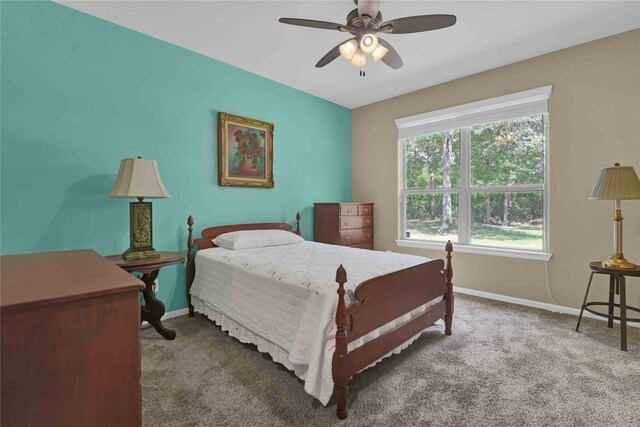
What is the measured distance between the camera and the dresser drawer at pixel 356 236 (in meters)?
4.04

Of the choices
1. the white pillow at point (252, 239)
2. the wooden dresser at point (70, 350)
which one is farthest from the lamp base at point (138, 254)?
the wooden dresser at point (70, 350)

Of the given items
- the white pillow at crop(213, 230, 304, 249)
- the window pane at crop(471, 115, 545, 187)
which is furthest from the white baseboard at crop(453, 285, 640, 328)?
the white pillow at crop(213, 230, 304, 249)

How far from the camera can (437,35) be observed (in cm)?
272

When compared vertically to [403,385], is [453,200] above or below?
above

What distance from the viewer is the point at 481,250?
3.56 metres

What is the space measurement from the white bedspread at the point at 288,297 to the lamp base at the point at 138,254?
0.49 meters

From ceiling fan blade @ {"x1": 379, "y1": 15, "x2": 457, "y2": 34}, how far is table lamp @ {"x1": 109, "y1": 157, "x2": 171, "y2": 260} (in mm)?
1983

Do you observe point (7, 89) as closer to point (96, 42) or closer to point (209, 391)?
point (96, 42)

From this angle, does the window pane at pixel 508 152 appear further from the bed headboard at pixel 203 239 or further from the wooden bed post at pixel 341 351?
the wooden bed post at pixel 341 351

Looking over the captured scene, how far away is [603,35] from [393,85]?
1.99 metres

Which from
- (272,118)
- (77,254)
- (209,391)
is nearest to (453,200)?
(272,118)

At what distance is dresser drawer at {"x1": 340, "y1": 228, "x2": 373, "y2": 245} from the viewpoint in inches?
159

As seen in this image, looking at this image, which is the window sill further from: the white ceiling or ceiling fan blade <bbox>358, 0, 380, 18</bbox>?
ceiling fan blade <bbox>358, 0, 380, 18</bbox>

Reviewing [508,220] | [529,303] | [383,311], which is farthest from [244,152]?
[529,303]
